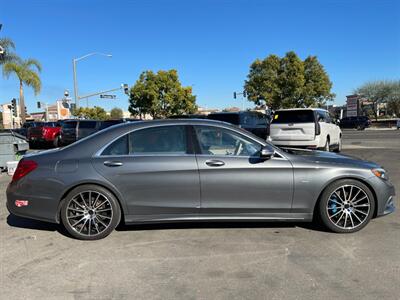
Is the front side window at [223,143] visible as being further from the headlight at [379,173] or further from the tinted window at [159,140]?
the headlight at [379,173]

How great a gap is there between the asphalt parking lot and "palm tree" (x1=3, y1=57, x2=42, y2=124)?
34.4 metres

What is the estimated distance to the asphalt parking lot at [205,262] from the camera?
3.69m

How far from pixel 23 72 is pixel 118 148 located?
120 feet

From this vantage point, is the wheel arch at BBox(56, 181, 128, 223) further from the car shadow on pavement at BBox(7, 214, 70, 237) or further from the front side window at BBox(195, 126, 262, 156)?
the front side window at BBox(195, 126, 262, 156)

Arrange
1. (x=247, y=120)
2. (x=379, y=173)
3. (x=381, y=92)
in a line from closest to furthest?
(x=379, y=173), (x=247, y=120), (x=381, y=92)

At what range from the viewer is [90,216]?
5176mm

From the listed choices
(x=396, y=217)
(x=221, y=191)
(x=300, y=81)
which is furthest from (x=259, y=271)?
(x=300, y=81)

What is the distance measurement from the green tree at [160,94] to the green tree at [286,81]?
852 cm

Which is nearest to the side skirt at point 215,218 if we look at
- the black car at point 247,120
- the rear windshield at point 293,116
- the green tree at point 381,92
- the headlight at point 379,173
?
the headlight at point 379,173

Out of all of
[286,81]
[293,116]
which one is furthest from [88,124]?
[286,81]

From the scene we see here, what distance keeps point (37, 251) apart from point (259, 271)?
8.67ft

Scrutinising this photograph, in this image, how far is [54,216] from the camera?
5152mm

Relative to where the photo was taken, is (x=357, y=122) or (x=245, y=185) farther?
(x=357, y=122)

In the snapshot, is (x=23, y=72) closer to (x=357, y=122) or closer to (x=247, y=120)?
(x=247, y=120)
